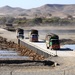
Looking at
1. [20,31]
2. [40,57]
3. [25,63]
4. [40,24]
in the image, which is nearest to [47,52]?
[40,57]

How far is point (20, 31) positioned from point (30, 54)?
24.6 metres

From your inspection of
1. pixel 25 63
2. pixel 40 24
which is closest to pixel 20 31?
pixel 25 63

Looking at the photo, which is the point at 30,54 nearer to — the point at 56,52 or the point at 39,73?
the point at 56,52

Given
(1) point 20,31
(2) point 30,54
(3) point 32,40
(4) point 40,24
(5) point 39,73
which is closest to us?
(5) point 39,73

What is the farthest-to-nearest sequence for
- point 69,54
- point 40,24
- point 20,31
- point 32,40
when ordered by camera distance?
point 40,24 < point 20,31 < point 32,40 < point 69,54

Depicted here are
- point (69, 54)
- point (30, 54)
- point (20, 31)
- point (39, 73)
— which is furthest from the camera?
point (20, 31)

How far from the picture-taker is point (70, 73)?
34750mm

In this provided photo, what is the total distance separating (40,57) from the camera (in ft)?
159

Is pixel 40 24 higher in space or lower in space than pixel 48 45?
lower

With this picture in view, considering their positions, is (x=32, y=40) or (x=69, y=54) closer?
(x=69, y=54)

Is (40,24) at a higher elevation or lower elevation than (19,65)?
lower

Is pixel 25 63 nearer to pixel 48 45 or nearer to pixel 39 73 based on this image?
pixel 39 73

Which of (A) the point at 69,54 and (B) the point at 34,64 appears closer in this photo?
(B) the point at 34,64

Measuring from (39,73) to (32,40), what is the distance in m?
31.6
